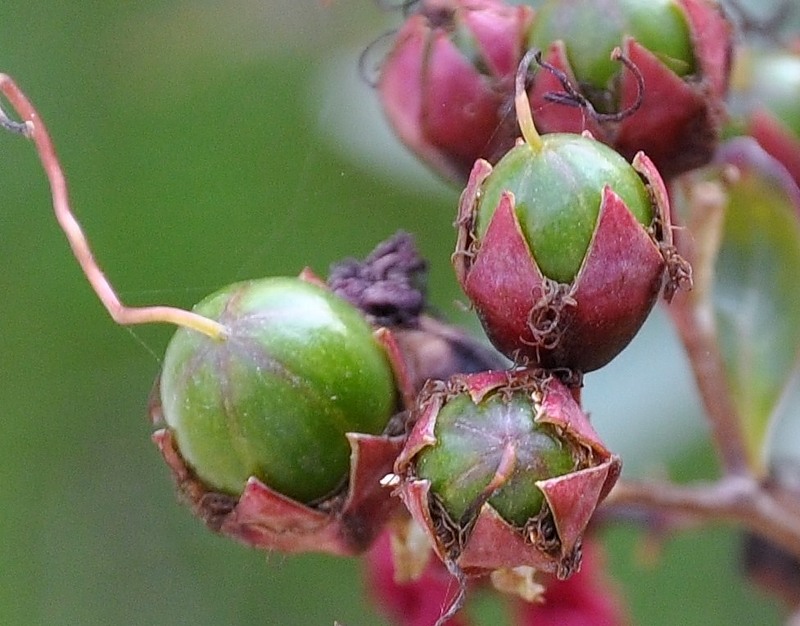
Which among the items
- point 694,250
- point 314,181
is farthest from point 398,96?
point 314,181

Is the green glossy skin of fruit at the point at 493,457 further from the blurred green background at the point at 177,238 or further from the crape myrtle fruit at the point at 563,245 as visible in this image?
the blurred green background at the point at 177,238

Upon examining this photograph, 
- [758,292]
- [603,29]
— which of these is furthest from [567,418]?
[758,292]

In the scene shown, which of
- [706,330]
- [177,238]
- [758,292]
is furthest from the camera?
[177,238]

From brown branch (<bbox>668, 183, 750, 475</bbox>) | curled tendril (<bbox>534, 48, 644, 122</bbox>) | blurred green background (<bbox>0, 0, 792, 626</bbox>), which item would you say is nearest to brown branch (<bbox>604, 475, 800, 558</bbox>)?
brown branch (<bbox>668, 183, 750, 475</bbox>)

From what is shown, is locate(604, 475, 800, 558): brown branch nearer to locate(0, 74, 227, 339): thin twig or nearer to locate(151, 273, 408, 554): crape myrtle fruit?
locate(151, 273, 408, 554): crape myrtle fruit

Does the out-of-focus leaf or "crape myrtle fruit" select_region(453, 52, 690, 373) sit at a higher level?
"crape myrtle fruit" select_region(453, 52, 690, 373)

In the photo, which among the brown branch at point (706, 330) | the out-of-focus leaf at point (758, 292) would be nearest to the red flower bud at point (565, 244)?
the brown branch at point (706, 330)

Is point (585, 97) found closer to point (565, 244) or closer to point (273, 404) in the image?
point (565, 244)
